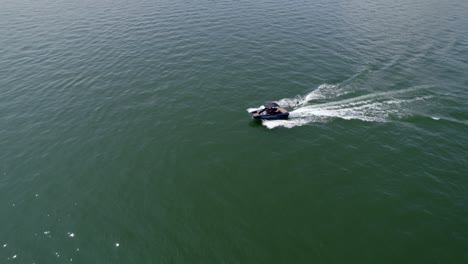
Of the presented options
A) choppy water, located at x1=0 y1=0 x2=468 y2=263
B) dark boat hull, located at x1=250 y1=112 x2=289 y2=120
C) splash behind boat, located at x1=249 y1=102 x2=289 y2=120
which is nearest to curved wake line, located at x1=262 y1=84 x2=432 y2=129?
choppy water, located at x1=0 y1=0 x2=468 y2=263

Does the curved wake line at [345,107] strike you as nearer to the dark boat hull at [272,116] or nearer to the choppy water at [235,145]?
the choppy water at [235,145]

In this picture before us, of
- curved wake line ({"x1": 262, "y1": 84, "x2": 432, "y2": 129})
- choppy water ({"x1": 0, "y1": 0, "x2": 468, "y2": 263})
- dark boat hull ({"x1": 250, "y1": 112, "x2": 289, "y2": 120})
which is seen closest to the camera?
choppy water ({"x1": 0, "y1": 0, "x2": 468, "y2": 263})

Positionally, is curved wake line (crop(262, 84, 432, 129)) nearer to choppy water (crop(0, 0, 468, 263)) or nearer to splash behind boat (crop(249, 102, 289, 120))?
choppy water (crop(0, 0, 468, 263))

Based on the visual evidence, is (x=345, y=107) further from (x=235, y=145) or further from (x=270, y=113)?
(x=235, y=145)

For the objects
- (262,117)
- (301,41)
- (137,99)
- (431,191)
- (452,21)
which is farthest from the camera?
(452,21)

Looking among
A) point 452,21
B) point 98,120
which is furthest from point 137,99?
point 452,21

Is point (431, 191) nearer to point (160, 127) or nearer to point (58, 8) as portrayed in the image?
point (160, 127)

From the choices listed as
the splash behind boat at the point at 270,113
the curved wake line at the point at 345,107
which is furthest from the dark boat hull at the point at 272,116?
the curved wake line at the point at 345,107
